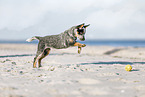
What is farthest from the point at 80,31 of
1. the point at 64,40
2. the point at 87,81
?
the point at 87,81

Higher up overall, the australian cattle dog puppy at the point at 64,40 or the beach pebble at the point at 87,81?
the australian cattle dog puppy at the point at 64,40

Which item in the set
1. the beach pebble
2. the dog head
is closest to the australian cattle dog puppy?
the dog head

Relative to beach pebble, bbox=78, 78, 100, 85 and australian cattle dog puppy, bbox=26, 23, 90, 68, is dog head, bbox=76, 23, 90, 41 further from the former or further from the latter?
beach pebble, bbox=78, 78, 100, 85

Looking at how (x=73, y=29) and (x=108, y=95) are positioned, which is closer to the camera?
(x=108, y=95)

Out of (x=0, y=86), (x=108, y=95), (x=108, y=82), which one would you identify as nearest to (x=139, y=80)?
(x=108, y=82)

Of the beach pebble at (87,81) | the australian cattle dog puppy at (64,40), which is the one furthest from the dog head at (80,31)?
the beach pebble at (87,81)

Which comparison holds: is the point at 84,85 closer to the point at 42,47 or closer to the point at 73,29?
the point at 73,29

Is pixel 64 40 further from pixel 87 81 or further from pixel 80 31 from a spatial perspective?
pixel 87 81

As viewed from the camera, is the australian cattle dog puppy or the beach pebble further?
the australian cattle dog puppy

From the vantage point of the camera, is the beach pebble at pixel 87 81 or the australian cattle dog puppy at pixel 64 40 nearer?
the beach pebble at pixel 87 81

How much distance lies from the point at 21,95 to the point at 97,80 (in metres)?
2.48

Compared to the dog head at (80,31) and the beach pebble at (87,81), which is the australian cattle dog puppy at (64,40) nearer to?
the dog head at (80,31)

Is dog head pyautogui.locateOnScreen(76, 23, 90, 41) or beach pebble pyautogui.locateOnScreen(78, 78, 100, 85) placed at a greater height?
dog head pyautogui.locateOnScreen(76, 23, 90, 41)

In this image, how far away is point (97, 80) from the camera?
623cm
